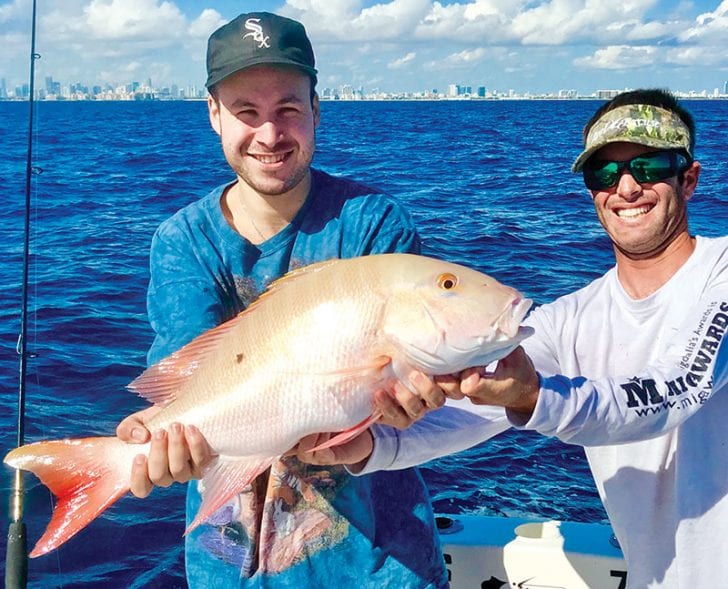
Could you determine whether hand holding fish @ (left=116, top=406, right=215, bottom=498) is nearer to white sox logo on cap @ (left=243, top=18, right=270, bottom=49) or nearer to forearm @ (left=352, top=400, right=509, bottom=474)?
forearm @ (left=352, top=400, right=509, bottom=474)

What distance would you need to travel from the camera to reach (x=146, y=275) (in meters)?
11.5

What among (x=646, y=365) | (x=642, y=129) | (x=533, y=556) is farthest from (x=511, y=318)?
(x=533, y=556)

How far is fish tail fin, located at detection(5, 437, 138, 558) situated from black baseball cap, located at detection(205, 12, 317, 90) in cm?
125

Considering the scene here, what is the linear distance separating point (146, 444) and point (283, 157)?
1.02m

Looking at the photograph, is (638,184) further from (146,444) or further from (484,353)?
(146,444)

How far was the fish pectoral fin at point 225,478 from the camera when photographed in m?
2.42

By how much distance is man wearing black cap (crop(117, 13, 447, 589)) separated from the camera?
2633 millimetres

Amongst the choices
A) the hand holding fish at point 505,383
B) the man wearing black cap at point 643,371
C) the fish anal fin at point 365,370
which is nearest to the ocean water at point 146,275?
the man wearing black cap at point 643,371

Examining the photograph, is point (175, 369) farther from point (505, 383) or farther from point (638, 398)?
point (638, 398)

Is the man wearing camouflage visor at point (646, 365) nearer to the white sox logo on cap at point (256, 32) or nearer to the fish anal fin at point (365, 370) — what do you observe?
the fish anal fin at point (365, 370)

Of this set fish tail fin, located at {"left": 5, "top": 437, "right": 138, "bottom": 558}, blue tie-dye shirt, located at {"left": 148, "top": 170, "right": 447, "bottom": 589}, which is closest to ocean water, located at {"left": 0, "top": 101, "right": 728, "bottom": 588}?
blue tie-dye shirt, located at {"left": 148, "top": 170, "right": 447, "bottom": 589}

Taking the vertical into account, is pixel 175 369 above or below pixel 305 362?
below

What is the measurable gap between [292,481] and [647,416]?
3.97 feet

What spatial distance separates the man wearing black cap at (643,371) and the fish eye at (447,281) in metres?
0.26
